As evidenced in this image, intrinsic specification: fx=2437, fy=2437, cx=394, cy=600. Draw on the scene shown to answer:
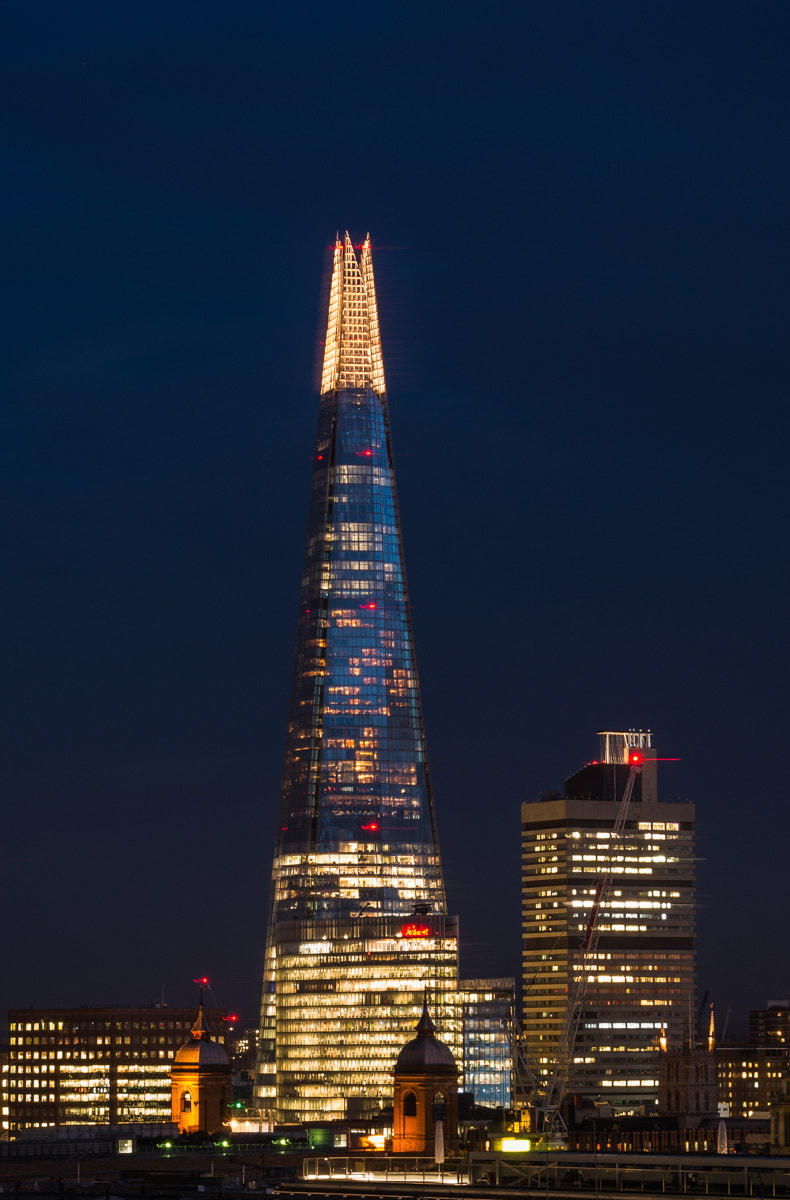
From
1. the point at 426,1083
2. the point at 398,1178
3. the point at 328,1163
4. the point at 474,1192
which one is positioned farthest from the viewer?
the point at 426,1083

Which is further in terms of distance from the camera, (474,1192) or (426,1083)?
(426,1083)

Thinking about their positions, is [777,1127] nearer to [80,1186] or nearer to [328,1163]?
[328,1163]

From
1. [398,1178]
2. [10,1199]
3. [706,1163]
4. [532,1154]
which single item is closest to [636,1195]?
[706,1163]

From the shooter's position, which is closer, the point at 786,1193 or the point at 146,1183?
the point at 786,1193

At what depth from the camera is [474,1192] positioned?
148 meters

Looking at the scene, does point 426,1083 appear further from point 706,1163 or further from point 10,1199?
point 706,1163

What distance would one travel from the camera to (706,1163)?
141125 mm

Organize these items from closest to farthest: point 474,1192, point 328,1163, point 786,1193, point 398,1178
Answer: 1. point 786,1193
2. point 474,1192
3. point 398,1178
4. point 328,1163

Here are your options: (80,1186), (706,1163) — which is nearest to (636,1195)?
(706,1163)

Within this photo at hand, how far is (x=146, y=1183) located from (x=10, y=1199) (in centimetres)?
3034

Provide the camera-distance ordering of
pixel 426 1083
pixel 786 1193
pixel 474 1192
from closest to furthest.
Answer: pixel 786 1193
pixel 474 1192
pixel 426 1083

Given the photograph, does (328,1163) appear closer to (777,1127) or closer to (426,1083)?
(426,1083)

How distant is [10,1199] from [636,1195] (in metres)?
47.1

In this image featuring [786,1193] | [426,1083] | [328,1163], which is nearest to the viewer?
[786,1193]
